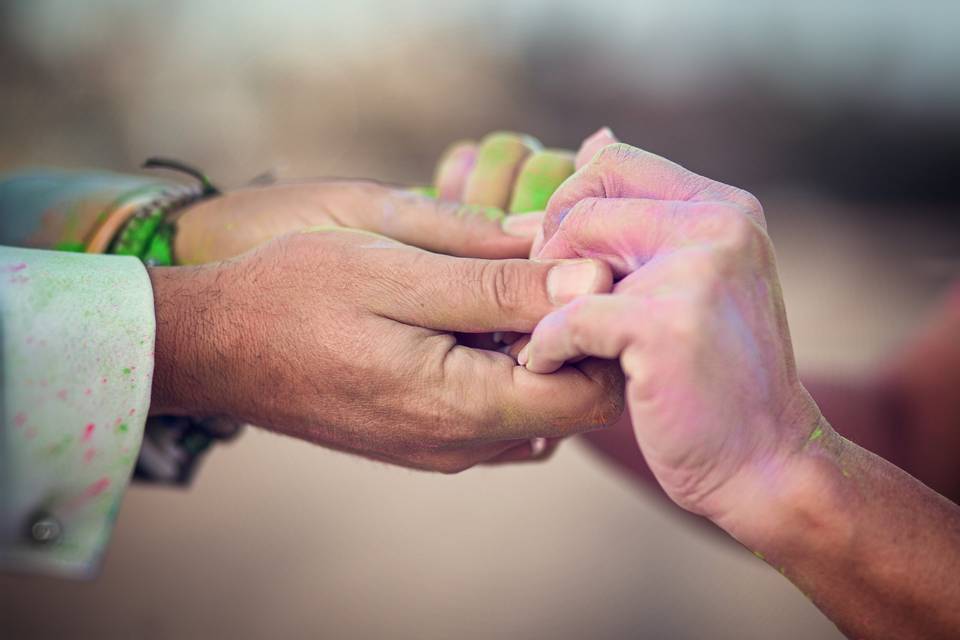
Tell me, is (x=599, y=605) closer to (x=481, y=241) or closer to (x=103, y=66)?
(x=481, y=241)

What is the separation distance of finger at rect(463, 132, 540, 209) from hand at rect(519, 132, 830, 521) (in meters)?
0.41

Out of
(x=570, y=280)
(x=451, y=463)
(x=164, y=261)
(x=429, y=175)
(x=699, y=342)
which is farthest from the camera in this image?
(x=429, y=175)

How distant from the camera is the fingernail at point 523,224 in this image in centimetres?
98

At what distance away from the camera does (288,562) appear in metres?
2.07

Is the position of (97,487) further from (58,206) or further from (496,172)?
(496,172)

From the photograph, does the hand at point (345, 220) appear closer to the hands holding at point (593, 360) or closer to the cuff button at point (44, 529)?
the hands holding at point (593, 360)

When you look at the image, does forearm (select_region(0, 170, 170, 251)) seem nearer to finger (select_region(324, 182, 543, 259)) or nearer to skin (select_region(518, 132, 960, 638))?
finger (select_region(324, 182, 543, 259))

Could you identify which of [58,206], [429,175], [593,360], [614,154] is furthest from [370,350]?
[429,175]

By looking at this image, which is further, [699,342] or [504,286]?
[504,286]

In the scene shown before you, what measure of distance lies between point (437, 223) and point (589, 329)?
397 millimetres

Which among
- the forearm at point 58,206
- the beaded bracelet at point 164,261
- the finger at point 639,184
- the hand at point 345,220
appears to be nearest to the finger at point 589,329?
the finger at point 639,184

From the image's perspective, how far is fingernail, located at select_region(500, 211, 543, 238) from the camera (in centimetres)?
98

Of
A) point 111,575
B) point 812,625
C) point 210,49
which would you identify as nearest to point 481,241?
point 812,625

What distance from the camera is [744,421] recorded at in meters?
0.69
